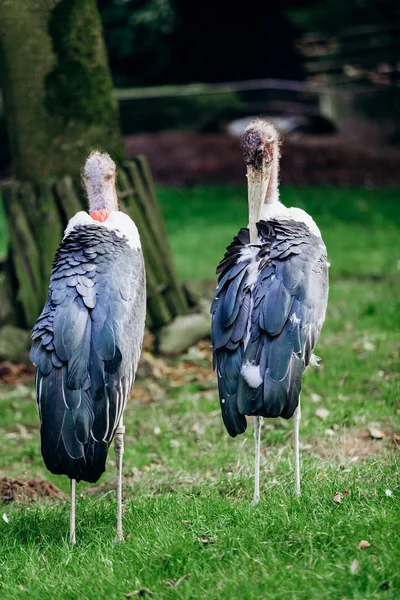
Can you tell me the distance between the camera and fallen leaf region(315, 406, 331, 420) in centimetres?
616

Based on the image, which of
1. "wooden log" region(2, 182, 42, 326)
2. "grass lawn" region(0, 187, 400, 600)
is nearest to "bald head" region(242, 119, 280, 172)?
"grass lawn" region(0, 187, 400, 600)

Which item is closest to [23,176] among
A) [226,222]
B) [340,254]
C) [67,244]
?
[67,244]

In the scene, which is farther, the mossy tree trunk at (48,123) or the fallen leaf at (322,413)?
the mossy tree trunk at (48,123)

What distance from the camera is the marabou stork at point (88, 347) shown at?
4223 mm

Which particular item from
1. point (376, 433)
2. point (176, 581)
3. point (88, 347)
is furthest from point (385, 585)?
point (376, 433)

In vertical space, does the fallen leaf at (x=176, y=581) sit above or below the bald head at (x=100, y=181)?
below

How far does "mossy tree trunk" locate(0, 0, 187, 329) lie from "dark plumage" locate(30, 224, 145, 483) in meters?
2.81

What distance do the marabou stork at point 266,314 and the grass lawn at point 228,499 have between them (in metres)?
0.38

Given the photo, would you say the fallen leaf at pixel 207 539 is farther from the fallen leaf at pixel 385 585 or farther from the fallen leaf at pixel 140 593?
the fallen leaf at pixel 385 585

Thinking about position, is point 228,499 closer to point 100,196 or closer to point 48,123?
point 100,196

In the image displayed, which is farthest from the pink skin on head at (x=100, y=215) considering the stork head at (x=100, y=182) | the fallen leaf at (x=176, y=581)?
the fallen leaf at (x=176, y=581)

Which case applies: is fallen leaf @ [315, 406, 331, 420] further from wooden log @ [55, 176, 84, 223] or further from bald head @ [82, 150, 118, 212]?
wooden log @ [55, 176, 84, 223]

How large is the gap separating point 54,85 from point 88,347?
376cm

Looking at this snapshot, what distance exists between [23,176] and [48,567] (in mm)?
4350
